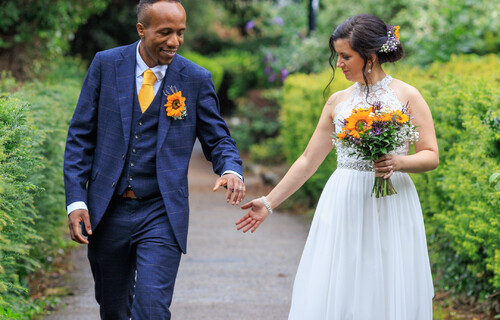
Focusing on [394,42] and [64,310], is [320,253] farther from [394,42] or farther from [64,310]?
[64,310]

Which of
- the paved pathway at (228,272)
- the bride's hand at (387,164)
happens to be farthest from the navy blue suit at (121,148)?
the paved pathway at (228,272)

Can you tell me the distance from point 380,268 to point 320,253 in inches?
12.8

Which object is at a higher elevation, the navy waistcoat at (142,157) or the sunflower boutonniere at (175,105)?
the sunflower boutonniere at (175,105)

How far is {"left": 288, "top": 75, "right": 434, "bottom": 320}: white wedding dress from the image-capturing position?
3.65 meters

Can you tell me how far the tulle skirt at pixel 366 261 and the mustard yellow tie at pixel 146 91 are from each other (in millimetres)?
1121

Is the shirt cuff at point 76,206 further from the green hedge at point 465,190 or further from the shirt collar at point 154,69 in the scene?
the green hedge at point 465,190

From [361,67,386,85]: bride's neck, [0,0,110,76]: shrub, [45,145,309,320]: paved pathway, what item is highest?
[0,0,110,76]: shrub

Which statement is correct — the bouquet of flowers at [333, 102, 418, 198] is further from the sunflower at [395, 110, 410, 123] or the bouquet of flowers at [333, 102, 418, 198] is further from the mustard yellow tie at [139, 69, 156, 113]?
the mustard yellow tie at [139, 69, 156, 113]

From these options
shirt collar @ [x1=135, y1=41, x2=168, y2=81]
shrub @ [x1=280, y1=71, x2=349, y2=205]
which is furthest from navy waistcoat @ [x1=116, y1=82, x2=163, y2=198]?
shrub @ [x1=280, y1=71, x2=349, y2=205]

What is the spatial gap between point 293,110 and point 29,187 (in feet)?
25.1

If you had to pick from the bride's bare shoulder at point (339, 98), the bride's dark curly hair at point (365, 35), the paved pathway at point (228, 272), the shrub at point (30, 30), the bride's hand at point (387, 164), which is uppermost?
the shrub at point (30, 30)

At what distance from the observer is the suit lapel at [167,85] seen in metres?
3.70

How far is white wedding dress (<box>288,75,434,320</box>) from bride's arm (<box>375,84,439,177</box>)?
8cm

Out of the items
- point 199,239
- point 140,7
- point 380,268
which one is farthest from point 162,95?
point 199,239
